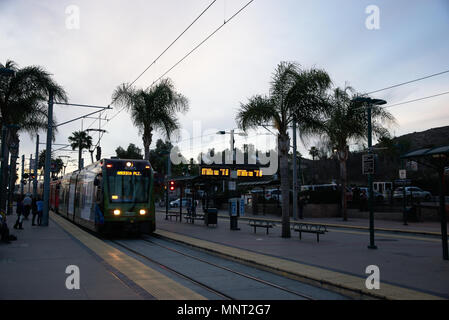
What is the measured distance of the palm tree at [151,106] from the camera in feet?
84.3

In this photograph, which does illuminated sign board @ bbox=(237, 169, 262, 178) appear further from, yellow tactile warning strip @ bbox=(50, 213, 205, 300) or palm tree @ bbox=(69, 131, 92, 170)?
palm tree @ bbox=(69, 131, 92, 170)

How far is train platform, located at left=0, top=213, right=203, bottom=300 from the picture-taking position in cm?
712

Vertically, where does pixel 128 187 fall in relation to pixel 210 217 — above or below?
above

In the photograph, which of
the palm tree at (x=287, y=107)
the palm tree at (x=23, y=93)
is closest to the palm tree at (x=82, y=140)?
the palm tree at (x=23, y=93)

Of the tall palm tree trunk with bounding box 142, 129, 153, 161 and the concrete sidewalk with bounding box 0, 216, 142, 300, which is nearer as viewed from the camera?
the concrete sidewalk with bounding box 0, 216, 142, 300

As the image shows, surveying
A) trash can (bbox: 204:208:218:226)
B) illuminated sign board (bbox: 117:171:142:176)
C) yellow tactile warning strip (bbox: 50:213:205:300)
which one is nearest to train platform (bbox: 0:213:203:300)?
yellow tactile warning strip (bbox: 50:213:205:300)

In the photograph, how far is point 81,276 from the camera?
8.70 metres

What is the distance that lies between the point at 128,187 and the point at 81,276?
8.27 metres

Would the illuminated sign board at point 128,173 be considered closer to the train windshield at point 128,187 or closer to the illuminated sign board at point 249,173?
the train windshield at point 128,187

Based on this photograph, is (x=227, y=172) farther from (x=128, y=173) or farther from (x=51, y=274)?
(x=51, y=274)

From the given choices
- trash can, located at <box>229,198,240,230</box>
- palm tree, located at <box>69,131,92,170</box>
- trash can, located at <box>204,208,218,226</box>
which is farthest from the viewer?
palm tree, located at <box>69,131,92,170</box>

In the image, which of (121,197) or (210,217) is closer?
(121,197)

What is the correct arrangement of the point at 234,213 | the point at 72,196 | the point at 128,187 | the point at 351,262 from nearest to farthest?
the point at 351,262, the point at 128,187, the point at 234,213, the point at 72,196

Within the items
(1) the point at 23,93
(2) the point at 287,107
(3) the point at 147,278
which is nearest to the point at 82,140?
(1) the point at 23,93
